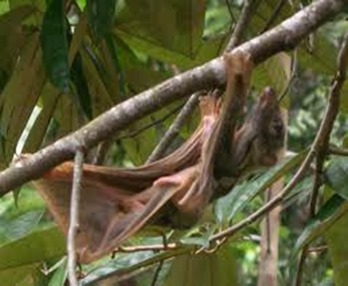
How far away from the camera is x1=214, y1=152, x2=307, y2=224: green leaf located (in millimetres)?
1433

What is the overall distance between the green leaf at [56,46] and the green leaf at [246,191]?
301 millimetres

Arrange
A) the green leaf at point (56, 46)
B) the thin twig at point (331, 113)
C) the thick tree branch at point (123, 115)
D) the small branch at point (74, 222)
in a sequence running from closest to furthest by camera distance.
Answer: the small branch at point (74, 222), the thick tree branch at point (123, 115), the thin twig at point (331, 113), the green leaf at point (56, 46)

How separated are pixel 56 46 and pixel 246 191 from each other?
0.36 meters

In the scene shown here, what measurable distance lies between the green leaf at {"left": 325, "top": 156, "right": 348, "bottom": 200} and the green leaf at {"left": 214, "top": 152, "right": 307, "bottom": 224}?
5 centimetres

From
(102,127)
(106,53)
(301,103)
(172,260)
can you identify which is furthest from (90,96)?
(301,103)

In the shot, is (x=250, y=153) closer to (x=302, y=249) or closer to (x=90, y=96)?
(x=302, y=249)

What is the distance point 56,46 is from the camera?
4.85 feet

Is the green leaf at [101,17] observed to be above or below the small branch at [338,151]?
above

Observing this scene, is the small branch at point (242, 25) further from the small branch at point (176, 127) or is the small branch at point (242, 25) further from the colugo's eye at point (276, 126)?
the colugo's eye at point (276, 126)

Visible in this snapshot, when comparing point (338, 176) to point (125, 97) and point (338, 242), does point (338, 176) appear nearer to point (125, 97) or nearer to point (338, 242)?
point (338, 242)

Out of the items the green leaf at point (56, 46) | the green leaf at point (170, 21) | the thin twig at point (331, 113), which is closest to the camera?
the thin twig at point (331, 113)

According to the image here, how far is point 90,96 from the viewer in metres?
1.84

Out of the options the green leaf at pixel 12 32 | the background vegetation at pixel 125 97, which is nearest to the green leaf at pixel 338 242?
the background vegetation at pixel 125 97

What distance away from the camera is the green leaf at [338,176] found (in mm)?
1396
